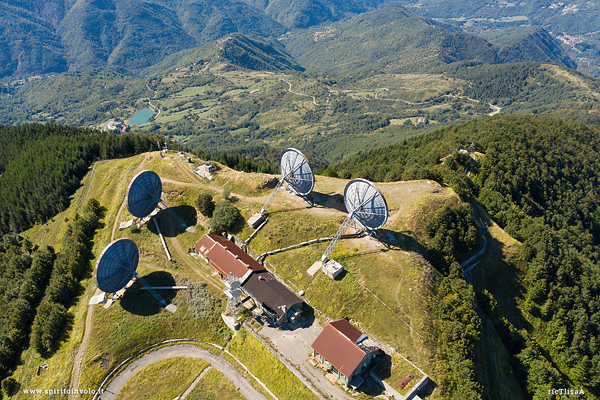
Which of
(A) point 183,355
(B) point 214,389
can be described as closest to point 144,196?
(A) point 183,355

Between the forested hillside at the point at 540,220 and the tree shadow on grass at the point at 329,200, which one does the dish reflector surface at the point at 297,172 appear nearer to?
the tree shadow on grass at the point at 329,200

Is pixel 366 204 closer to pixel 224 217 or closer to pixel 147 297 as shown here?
pixel 224 217

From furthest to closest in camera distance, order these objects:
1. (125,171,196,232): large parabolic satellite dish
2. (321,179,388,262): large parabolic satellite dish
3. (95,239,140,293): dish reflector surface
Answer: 1. (125,171,196,232): large parabolic satellite dish
2. (321,179,388,262): large parabolic satellite dish
3. (95,239,140,293): dish reflector surface

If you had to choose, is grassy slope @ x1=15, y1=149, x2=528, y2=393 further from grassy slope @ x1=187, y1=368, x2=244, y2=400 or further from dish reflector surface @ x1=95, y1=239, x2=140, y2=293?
grassy slope @ x1=187, y1=368, x2=244, y2=400

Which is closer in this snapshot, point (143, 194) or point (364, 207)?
point (364, 207)

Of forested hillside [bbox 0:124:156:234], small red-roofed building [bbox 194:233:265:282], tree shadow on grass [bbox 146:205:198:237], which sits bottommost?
forested hillside [bbox 0:124:156:234]

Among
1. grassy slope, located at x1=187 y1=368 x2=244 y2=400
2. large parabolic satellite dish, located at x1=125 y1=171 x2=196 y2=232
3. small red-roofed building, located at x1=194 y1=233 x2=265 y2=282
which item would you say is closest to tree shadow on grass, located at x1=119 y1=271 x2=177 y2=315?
small red-roofed building, located at x1=194 y1=233 x2=265 y2=282

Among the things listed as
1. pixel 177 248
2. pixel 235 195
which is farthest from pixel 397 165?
pixel 177 248
